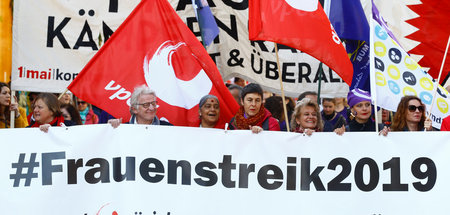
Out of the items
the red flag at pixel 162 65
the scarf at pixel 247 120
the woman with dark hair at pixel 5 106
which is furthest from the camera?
the woman with dark hair at pixel 5 106

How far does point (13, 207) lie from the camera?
5902 mm

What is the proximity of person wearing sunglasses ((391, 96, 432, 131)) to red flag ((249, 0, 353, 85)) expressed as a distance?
547 millimetres

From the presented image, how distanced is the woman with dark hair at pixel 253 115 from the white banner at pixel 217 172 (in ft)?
2.44

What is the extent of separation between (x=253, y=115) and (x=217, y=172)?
98 cm

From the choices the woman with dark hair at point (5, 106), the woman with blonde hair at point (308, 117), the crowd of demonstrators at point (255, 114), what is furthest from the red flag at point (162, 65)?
the woman with dark hair at point (5, 106)

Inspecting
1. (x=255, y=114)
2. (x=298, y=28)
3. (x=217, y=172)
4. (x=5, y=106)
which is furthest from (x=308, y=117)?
(x=5, y=106)

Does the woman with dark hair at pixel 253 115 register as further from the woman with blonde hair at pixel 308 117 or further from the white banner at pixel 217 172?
the white banner at pixel 217 172

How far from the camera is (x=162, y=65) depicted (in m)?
7.11

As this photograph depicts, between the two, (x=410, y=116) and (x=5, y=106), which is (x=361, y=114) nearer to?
(x=410, y=116)

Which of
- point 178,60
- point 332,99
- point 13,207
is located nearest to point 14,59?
point 178,60

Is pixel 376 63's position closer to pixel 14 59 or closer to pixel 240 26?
pixel 240 26

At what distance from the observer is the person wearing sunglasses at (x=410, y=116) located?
6562 mm

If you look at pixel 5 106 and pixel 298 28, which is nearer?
pixel 298 28

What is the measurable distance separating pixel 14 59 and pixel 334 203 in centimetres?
420
